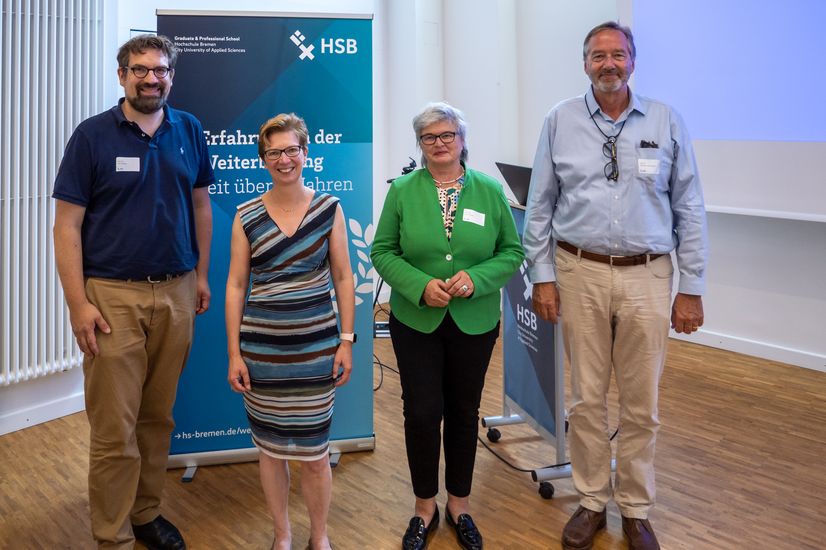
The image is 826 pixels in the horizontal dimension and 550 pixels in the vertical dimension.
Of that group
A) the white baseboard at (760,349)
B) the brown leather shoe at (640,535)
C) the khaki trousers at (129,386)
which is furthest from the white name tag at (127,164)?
the white baseboard at (760,349)

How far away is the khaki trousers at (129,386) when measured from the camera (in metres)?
2.23

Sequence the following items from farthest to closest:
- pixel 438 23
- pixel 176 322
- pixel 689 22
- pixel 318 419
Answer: pixel 438 23 < pixel 689 22 < pixel 176 322 < pixel 318 419

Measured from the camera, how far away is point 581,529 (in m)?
2.48

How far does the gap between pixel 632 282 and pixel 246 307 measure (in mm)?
1272

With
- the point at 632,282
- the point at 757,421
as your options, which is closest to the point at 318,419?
the point at 632,282

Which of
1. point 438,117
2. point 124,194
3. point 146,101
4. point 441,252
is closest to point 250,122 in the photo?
point 146,101

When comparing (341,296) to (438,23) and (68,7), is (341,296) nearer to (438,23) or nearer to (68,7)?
(68,7)

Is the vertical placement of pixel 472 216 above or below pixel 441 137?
below

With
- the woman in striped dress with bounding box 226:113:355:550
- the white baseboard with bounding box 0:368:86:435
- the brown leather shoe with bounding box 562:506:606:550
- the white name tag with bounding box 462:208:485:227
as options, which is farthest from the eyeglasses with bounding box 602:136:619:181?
the white baseboard with bounding box 0:368:86:435

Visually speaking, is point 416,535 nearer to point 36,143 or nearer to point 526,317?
point 526,317

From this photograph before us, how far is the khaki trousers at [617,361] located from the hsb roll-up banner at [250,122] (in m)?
1.05

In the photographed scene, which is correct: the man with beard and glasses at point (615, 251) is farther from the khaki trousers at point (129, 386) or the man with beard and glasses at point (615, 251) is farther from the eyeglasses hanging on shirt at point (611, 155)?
the khaki trousers at point (129, 386)

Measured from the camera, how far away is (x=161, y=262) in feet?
7.39

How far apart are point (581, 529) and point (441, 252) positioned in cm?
113
